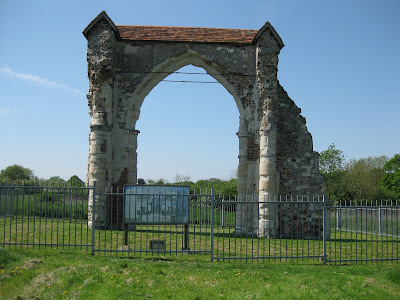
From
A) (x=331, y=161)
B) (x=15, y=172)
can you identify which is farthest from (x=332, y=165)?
(x=15, y=172)

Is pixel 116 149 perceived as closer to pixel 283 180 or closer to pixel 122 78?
pixel 122 78

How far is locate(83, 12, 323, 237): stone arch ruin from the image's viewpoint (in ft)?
45.5

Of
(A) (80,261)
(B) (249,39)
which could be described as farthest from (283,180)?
(A) (80,261)

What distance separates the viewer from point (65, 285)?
22.9 ft

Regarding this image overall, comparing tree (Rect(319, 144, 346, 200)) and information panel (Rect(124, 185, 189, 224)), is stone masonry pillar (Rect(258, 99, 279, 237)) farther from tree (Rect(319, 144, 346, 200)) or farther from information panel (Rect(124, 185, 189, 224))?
tree (Rect(319, 144, 346, 200))

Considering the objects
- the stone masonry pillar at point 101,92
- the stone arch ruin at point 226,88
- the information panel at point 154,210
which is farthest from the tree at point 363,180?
the information panel at point 154,210

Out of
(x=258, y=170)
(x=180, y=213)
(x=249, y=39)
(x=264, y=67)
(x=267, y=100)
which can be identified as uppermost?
(x=249, y=39)

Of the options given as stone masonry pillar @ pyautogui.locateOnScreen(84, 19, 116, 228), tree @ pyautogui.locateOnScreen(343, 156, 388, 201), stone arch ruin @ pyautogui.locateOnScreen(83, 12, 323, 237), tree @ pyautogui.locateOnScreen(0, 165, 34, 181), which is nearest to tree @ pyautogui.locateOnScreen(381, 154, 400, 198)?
tree @ pyautogui.locateOnScreen(343, 156, 388, 201)

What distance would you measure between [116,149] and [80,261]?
6730 millimetres

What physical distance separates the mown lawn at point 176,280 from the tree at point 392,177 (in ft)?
94.7

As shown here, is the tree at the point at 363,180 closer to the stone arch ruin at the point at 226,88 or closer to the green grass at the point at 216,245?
the stone arch ruin at the point at 226,88

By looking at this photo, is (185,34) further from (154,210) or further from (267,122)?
(154,210)

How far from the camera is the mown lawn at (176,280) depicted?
672 cm

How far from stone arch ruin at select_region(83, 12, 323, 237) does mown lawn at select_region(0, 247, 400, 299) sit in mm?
5533
